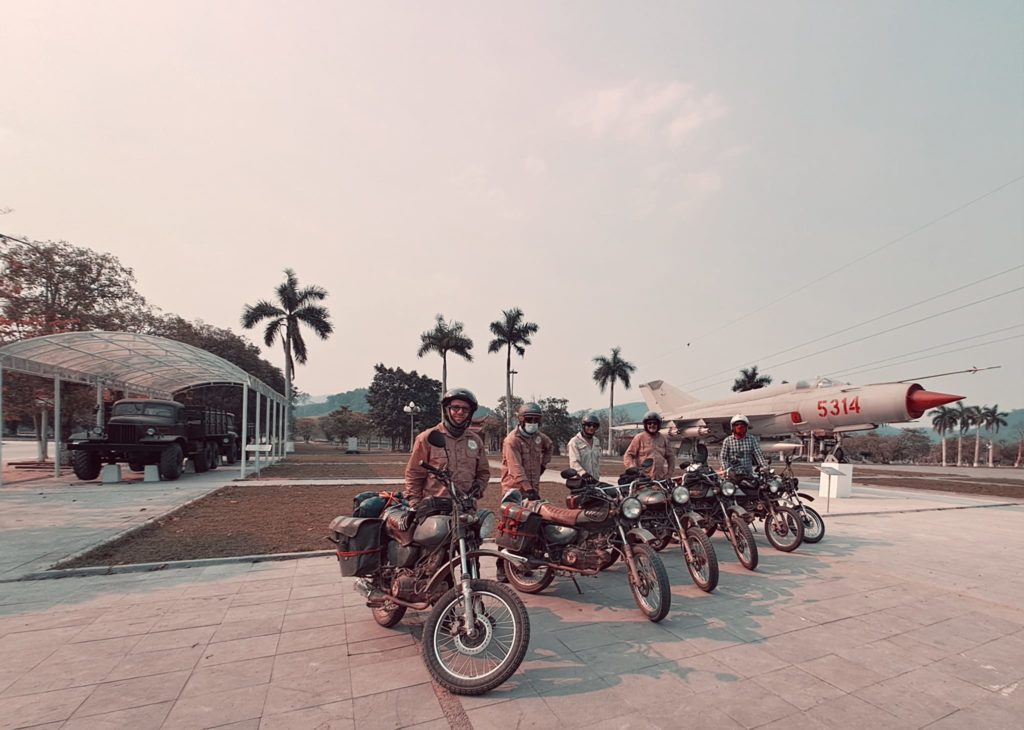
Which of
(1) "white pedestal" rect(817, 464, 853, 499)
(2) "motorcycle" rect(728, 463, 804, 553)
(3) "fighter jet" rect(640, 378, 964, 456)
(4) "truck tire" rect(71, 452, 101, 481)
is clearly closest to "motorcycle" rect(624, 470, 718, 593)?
(2) "motorcycle" rect(728, 463, 804, 553)

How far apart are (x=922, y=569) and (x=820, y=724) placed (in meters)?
4.73

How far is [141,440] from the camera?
14.7 meters

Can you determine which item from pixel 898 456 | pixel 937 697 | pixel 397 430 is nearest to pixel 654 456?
pixel 937 697

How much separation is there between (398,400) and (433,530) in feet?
187

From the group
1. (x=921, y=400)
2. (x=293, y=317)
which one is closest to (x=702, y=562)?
(x=921, y=400)

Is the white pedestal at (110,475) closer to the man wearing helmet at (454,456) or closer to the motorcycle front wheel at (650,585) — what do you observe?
the man wearing helmet at (454,456)

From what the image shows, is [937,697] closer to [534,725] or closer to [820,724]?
[820,724]

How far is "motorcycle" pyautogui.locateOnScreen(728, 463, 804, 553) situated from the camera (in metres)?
6.92

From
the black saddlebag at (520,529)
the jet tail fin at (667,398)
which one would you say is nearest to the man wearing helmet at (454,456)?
the black saddlebag at (520,529)

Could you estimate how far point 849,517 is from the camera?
985 cm

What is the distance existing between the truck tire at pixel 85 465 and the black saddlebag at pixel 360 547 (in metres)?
15.6

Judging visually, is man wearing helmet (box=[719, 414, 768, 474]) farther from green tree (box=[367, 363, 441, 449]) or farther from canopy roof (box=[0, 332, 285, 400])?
green tree (box=[367, 363, 441, 449])

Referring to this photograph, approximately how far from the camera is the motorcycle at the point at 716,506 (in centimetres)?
607

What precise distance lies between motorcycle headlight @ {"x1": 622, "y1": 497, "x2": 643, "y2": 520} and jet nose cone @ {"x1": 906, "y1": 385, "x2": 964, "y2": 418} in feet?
52.0
